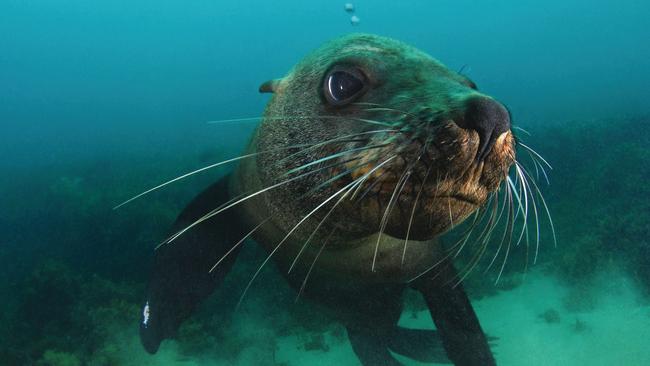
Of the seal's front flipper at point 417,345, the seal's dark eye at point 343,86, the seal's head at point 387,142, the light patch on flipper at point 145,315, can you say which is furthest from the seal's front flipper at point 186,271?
the seal's front flipper at point 417,345

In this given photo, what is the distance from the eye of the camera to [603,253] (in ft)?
22.5

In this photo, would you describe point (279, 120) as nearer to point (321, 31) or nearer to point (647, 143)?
point (647, 143)

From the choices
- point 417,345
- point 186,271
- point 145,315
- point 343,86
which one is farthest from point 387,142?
point 417,345

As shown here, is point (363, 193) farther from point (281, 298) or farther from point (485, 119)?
point (281, 298)

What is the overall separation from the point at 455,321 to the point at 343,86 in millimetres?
1828

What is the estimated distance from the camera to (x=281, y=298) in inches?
241

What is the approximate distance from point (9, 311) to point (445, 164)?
661 centimetres

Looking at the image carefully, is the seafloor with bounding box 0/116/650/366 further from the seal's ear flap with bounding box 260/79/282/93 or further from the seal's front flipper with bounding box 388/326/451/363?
the seal's ear flap with bounding box 260/79/282/93

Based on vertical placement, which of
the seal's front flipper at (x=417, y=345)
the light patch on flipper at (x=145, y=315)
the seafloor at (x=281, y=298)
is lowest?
the seafloor at (x=281, y=298)

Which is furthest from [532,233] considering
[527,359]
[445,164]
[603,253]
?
[445,164]

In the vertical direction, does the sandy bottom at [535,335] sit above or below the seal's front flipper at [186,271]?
below

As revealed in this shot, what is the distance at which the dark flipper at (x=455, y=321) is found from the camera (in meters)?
2.86

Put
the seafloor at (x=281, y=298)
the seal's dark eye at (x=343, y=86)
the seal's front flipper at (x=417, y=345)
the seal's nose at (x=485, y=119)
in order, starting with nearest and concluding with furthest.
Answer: the seal's nose at (x=485, y=119)
the seal's dark eye at (x=343, y=86)
the seal's front flipper at (x=417, y=345)
the seafloor at (x=281, y=298)

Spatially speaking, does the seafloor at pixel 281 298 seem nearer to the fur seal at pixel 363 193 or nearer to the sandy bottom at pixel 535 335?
the sandy bottom at pixel 535 335
